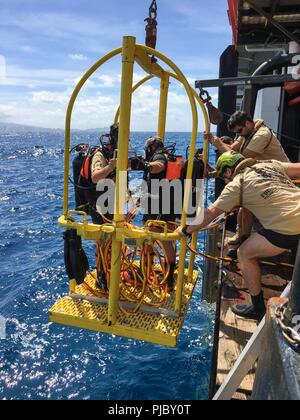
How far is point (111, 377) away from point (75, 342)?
1091mm

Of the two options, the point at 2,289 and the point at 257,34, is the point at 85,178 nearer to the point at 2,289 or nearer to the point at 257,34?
the point at 2,289

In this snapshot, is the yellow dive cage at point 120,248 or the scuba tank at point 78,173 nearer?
the yellow dive cage at point 120,248

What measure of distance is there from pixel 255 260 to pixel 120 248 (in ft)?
4.93

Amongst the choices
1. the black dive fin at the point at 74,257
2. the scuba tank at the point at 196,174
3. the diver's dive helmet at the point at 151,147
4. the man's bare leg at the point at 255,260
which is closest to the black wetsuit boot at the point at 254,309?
the man's bare leg at the point at 255,260

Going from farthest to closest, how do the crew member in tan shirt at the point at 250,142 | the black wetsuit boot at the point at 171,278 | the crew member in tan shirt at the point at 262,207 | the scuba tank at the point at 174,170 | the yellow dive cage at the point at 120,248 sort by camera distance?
the crew member in tan shirt at the point at 250,142, the black wetsuit boot at the point at 171,278, the scuba tank at the point at 174,170, the crew member in tan shirt at the point at 262,207, the yellow dive cage at the point at 120,248

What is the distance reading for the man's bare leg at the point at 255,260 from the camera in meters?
3.85

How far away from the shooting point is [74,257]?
165 inches

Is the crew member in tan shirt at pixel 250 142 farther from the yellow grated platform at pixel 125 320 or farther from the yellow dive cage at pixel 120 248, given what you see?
the yellow grated platform at pixel 125 320

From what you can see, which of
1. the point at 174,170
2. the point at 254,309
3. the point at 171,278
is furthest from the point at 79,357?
the point at 174,170

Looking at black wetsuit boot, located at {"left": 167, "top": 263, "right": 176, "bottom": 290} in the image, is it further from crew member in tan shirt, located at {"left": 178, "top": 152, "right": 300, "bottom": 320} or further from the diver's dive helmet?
the diver's dive helmet

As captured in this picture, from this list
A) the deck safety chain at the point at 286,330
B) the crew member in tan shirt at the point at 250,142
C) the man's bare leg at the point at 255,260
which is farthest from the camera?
the crew member in tan shirt at the point at 250,142

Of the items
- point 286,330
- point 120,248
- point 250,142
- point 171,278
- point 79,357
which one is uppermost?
point 250,142

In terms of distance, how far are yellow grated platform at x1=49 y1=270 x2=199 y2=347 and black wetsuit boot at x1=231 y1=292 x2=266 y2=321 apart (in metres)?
0.67

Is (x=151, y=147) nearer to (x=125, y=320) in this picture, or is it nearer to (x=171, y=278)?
(x=171, y=278)
